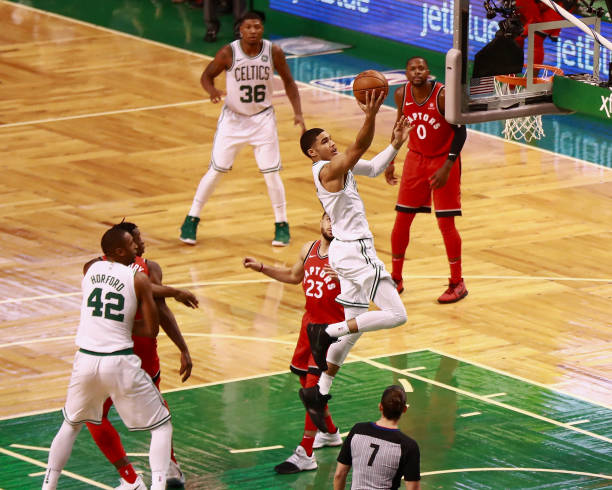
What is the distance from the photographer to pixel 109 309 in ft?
28.7

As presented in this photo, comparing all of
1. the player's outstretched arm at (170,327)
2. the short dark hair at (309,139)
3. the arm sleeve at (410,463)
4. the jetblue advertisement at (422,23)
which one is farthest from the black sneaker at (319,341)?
the jetblue advertisement at (422,23)

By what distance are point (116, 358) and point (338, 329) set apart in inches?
65.1

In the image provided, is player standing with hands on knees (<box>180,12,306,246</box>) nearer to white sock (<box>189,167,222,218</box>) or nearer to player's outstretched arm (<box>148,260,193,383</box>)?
white sock (<box>189,167,222,218</box>)

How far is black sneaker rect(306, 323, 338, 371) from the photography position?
9.84 metres

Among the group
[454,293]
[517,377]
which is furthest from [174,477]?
[454,293]

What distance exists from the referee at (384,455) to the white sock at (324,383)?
1.71 meters

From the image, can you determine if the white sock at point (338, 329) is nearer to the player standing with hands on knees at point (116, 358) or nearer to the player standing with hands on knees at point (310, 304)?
the player standing with hands on knees at point (310, 304)

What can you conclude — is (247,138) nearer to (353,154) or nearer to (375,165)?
(375,165)

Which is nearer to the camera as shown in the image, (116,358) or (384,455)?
(384,455)

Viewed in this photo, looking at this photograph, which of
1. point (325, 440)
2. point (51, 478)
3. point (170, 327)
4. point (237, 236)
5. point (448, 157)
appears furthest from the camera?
point (237, 236)

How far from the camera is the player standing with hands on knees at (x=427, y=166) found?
1291 cm

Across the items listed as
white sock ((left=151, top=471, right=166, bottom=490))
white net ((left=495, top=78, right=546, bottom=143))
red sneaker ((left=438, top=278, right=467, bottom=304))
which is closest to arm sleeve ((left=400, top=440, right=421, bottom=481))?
white sock ((left=151, top=471, right=166, bottom=490))

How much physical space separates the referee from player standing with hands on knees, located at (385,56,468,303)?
4.91 metres

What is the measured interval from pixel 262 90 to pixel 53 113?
20.7ft
